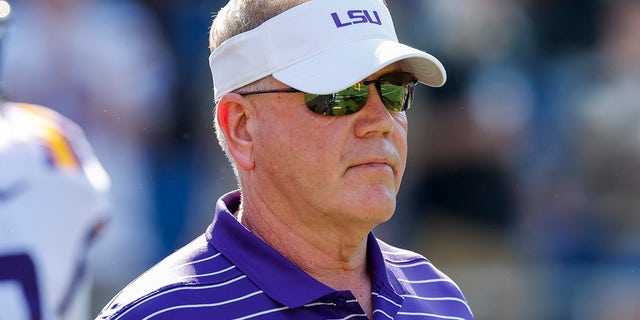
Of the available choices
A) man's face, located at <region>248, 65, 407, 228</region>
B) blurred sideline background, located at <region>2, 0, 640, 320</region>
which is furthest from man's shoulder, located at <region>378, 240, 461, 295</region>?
blurred sideline background, located at <region>2, 0, 640, 320</region>

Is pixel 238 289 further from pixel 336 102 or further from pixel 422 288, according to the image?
pixel 422 288

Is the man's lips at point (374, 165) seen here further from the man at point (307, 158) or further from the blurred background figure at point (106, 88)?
the blurred background figure at point (106, 88)

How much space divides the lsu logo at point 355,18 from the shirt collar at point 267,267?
0.55 m

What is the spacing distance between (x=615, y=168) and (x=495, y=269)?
0.98 m

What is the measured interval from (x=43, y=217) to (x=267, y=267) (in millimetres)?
611

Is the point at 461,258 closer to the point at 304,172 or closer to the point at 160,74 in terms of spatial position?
the point at 160,74

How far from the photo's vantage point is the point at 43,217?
9.06ft

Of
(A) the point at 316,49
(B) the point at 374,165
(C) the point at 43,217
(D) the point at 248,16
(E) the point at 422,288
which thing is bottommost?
(E) the point at 422,288

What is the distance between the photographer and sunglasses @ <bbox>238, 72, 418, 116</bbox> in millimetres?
2641

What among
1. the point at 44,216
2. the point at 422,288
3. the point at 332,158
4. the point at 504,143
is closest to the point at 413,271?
the point at 422,288

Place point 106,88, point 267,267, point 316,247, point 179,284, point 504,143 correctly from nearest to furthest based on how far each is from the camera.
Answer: point 179,284
point 267,267
point 316,247
point 106,88
point 504,143

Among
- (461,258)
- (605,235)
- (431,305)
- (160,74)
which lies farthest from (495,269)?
(431,305)

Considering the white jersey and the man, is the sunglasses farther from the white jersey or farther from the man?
the white jersey

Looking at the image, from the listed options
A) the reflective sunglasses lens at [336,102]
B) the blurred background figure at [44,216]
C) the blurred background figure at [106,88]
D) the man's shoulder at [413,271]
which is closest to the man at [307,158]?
the reflective sunglasses lens at [336,102]
